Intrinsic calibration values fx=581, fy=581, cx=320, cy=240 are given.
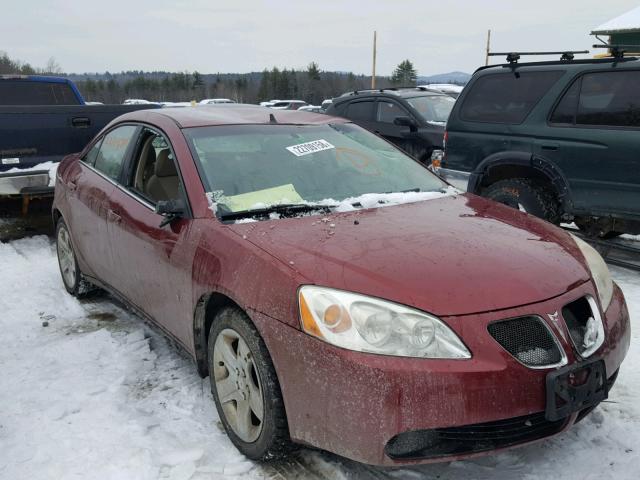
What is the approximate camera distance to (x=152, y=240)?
3359 millimetres

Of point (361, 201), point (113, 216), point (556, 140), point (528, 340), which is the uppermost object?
point (556, 140)

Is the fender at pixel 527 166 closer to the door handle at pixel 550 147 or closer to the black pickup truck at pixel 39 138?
the door handle at pixel 550 147

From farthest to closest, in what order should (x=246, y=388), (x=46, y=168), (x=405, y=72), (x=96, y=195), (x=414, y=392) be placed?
(x=405, y=72) < (x=46, y=168) < (x=96, y=195) < (x=246, y=388) < (x=414, y=392)

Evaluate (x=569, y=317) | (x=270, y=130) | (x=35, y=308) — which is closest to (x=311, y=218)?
(x=270, y=130)

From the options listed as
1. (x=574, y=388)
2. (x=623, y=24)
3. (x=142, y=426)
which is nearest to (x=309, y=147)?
(x=142, y=426)

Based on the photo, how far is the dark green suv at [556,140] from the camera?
201 inches

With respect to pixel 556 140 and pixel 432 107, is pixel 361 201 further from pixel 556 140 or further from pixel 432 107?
pixel 432 107

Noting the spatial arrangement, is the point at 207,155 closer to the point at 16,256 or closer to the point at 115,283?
the point at 115,283

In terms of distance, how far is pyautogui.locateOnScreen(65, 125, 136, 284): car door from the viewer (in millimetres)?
4109

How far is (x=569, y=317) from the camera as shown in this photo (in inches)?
93.2

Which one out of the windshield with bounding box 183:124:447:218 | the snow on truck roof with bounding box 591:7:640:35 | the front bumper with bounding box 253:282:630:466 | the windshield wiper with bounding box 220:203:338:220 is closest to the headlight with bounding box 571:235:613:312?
the front bumper with bounding box 253:282:630:466

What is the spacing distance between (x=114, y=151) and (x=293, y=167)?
5.44 ft

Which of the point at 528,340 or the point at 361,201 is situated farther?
the point at 361,201

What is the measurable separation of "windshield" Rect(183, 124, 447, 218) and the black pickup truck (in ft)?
12.2
